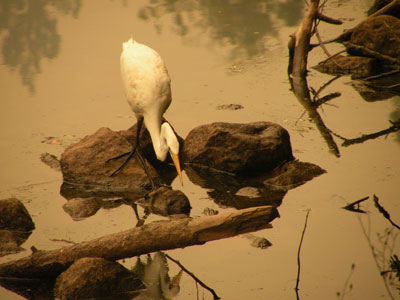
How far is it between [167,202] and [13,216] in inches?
47.8

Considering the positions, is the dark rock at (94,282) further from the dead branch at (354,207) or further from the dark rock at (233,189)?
the dead branch at (354,207)

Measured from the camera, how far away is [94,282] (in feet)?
14.3

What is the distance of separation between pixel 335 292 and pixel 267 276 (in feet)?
1.56

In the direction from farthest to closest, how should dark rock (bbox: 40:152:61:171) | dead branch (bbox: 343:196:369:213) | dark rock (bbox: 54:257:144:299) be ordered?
dark rock (bbox: 40:152:61:171)
dead branch (bbox: 343:196:369:213)
dark rock (bbox: 54:257:144:299)

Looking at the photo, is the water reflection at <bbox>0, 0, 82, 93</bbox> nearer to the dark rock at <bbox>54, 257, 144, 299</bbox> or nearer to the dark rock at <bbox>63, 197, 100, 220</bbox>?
the dark rock at <bbox>63, 197, 100, 220</bbox>

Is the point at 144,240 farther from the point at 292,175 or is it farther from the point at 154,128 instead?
the point at 292,175

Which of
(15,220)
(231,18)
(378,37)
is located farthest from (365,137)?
(231,18)

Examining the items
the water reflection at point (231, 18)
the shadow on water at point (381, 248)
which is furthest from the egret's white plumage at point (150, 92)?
the water reflection at point (231, 18)

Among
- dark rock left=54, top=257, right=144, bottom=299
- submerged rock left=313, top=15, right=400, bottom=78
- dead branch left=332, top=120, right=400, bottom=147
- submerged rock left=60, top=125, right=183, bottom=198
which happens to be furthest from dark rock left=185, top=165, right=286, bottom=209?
submerged rock left=313, top=15, right=400, bottom=78

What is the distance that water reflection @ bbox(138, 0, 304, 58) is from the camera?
10.2m

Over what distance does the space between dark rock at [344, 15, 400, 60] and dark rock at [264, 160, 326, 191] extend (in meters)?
2.78

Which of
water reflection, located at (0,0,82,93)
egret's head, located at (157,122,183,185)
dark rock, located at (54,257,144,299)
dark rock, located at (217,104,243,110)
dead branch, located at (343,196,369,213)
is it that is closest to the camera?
dark rock, located at (54,257,144,299)

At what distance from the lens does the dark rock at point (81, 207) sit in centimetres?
561

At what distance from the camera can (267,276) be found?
15.4 feet
